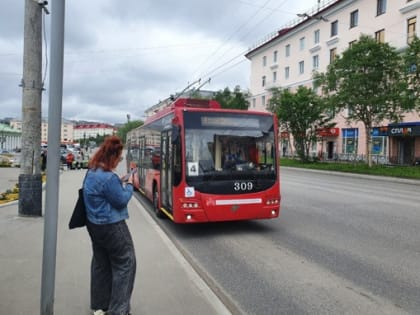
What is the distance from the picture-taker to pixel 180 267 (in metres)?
5.17

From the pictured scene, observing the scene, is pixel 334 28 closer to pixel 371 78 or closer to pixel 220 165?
pixel 371 78

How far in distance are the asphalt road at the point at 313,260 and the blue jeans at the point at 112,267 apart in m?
1.24

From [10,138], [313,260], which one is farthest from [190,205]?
[10,138]

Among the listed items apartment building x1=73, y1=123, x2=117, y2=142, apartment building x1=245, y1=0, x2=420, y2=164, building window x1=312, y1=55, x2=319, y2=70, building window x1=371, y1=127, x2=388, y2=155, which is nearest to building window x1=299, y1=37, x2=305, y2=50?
apartment building x1=245, y1=0, x2=420, y2=164

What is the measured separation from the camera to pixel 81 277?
470cm

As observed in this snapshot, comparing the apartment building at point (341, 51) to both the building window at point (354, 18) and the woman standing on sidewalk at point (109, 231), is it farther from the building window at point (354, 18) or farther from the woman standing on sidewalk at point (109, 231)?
the woman standing on sidewalk at point (109, 231)

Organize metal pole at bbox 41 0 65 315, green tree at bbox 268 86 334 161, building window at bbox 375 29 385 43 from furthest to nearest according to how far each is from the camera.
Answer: building window at bbox 375 29 385 43 → green tree at bbox 268 86 334 161 → metal pole at bbox 41 0 65 315

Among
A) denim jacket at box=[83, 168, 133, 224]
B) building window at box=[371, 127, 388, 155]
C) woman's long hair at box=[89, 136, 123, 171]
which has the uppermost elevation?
building window at box=[371, 127, 388, 155]

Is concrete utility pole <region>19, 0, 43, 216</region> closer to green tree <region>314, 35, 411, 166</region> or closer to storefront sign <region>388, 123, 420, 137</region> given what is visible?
green tree <region>314, 35, 411, 166</region>

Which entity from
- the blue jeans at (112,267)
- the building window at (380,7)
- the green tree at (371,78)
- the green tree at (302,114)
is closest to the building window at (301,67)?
the building window at (380,7)

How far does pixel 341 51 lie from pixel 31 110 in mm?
37863

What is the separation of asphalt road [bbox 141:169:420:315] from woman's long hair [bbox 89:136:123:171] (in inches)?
80.5

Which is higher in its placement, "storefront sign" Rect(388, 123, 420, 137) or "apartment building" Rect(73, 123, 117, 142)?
"apartment building" Rect(73, 123, 117, 142)

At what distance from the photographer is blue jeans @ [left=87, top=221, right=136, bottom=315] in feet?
11.1
